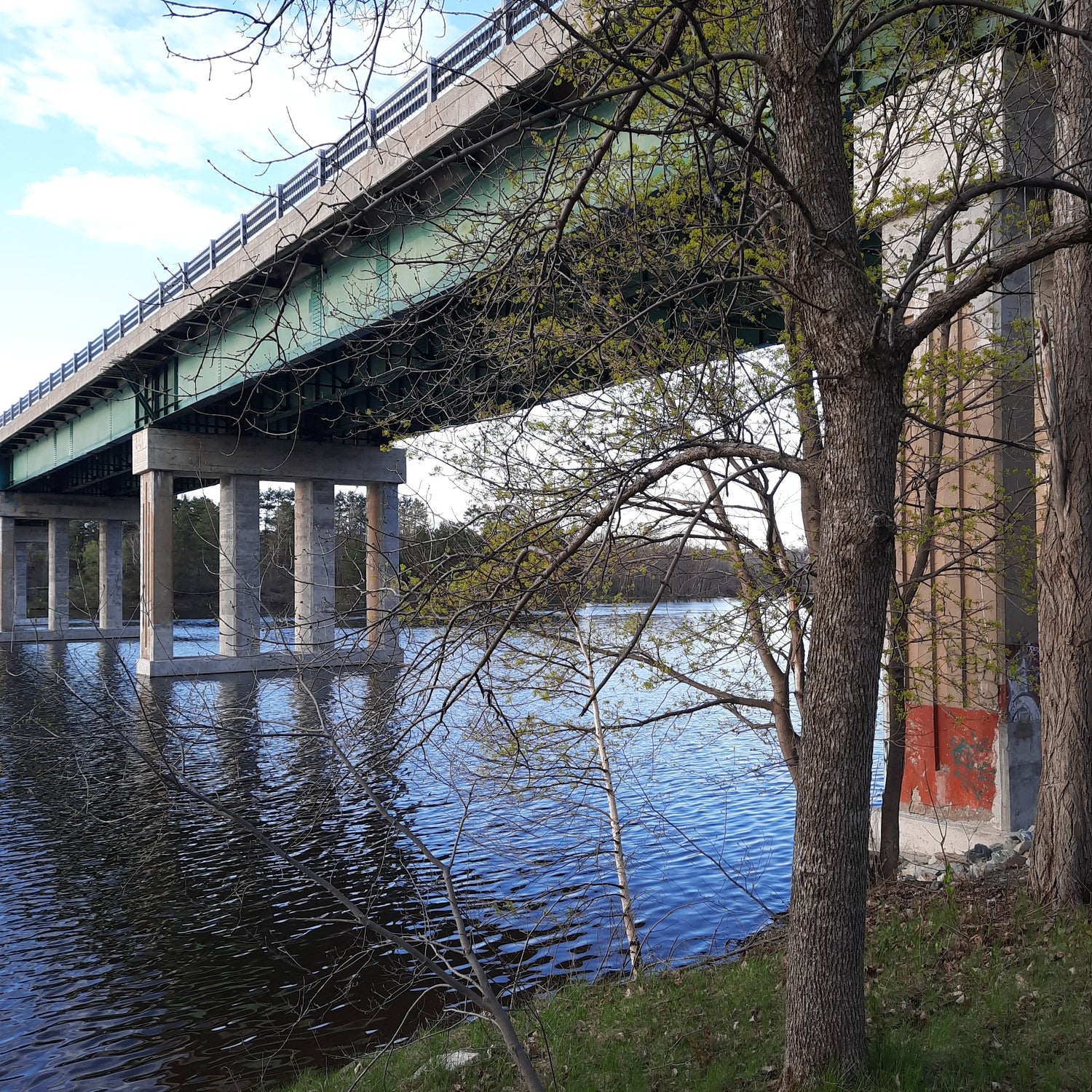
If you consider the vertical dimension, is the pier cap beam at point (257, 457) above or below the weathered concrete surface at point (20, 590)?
above

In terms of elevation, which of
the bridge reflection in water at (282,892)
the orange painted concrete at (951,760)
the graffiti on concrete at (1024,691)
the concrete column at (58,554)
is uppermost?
the concrete column at (58,554)

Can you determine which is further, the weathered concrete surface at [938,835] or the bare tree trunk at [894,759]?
the weathered concrete surface at [938,835]

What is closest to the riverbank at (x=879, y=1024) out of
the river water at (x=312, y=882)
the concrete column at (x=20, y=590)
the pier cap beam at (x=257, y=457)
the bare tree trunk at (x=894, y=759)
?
the river water at (x=312, y=882)

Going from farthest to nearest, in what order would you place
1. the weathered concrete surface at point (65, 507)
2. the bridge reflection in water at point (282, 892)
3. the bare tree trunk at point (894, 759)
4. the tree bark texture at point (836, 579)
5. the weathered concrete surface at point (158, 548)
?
1. the weathered concrete surface at point (65, 507)
2. the weathered concrete surface at point (158, 548)
3. the bare tree trunk at point (894, 759)
4. the bridge reflection in water at point (282, 892)
5. the tree bark texture at point (836, 579)

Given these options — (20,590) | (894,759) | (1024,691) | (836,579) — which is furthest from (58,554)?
(836,579)

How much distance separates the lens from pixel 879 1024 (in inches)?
220

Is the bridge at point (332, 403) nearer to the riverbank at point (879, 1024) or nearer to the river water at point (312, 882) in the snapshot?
the river water at point (312, 882)

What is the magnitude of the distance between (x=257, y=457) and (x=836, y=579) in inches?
1396


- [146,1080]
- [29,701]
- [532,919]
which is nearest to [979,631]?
[532,919]

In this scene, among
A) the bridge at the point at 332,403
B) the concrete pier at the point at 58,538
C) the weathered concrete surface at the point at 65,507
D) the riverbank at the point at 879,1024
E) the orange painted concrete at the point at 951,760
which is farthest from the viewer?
the concrete pier at the point at 58,538

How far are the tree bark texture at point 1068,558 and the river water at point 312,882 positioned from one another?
288cm

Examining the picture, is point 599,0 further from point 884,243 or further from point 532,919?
point 532,919

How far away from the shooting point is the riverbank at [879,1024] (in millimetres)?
5113

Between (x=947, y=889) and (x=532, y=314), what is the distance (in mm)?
5982
